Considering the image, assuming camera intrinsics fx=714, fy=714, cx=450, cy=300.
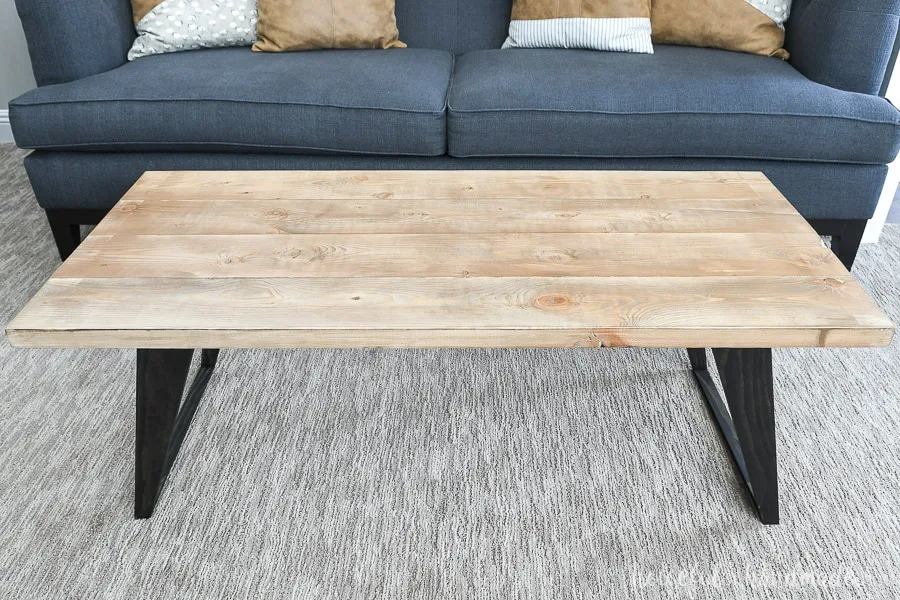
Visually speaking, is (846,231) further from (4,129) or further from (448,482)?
(4,129)

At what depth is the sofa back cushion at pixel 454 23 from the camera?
2434mm

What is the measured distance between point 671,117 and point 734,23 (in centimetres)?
55

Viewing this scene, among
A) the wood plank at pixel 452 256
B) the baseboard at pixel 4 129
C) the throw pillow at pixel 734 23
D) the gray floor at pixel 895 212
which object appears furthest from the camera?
the baseboard at pixel 4 129

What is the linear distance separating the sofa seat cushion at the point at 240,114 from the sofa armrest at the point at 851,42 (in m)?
1.07

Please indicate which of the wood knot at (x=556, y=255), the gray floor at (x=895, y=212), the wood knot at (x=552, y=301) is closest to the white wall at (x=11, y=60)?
the wood knot at (x=556, y=255)

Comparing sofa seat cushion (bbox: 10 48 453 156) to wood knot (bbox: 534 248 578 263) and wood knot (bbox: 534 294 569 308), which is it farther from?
wood knot (bbox: 534 294 569 308)

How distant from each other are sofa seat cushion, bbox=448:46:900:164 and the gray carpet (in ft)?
1.89

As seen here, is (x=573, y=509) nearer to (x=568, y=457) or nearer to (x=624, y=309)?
(x=568, y=457)

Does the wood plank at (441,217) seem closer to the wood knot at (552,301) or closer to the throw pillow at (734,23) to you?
the wood knot at (552,301)

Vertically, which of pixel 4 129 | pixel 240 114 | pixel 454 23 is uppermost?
pixel 454 23

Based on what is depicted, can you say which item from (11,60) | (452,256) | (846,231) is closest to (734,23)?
(846,231)

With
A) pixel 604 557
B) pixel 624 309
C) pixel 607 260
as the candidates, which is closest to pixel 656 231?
pixel 607 260

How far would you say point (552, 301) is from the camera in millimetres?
1045

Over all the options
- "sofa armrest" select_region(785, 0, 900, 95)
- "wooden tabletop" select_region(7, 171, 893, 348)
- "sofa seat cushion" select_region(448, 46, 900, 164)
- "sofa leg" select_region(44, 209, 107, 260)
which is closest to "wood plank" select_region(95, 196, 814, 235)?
"wooden tabletop" select_region(7, 171, 893, 348)
